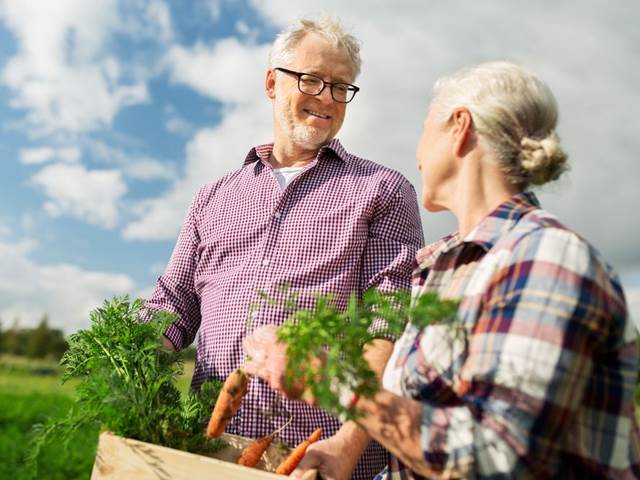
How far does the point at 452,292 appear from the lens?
175 cm

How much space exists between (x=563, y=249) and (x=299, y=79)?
1.82m

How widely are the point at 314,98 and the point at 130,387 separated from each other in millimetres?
1462

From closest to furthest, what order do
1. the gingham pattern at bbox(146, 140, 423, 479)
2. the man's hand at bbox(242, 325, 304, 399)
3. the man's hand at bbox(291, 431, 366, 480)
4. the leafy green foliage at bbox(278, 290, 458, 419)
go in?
the leafy green foliage at bbox(278, 290, 458, 419) → the man's hand at bbox(242, 325, 304, 399) → the man's hand at bbox(291, 431, 366, 480) → the gingham pattern at bbox(146, 140, 423, 479)

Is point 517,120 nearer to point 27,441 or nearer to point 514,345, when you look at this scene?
point 514,345

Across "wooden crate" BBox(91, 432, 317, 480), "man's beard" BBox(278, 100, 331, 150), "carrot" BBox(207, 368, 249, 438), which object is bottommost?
"wooden crate" BBox(91, 432, 317, 480)

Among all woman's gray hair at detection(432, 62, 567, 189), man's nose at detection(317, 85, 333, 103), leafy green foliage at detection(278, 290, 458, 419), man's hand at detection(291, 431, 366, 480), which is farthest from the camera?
man's nose at detection(317, 85, 333, 103)

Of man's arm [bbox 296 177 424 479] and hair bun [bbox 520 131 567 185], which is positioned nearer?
hair bun [bbox 520 131 567 185]

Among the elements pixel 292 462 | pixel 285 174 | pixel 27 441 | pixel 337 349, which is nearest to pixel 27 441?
pixel 27 441

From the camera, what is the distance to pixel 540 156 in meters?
1.77

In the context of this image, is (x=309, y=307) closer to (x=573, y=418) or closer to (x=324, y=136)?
(x=324, y=136)

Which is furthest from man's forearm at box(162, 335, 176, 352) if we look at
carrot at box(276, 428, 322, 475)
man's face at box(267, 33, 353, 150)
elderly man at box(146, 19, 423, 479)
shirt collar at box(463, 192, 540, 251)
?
shirt collar at box(463, 192, 540, 251)

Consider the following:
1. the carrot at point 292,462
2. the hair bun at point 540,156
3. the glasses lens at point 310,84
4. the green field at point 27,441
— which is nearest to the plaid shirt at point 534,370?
the hair bun at point 540,156

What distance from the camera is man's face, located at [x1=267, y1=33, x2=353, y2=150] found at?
121 inches

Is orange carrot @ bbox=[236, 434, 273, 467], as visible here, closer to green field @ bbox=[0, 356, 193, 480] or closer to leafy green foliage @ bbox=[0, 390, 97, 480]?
green field @ bbox=[0, 356, 193, 480]
